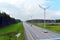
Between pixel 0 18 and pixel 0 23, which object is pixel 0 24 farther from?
pixel 0 18

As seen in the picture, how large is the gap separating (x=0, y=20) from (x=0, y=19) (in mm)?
1020

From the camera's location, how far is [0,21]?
93.2m

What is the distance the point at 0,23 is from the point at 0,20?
3.48 metres

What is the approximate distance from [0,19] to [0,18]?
1.66 m

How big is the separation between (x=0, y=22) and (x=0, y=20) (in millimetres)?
1810

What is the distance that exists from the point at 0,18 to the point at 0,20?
2.67 m

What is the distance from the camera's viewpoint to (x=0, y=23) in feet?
299

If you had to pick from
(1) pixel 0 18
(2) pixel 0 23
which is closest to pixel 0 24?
(2) pixel 0 23

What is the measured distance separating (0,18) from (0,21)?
Answer: 3.80m

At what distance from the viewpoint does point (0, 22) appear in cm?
9269

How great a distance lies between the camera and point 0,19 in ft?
312

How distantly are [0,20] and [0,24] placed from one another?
3.82 metres
